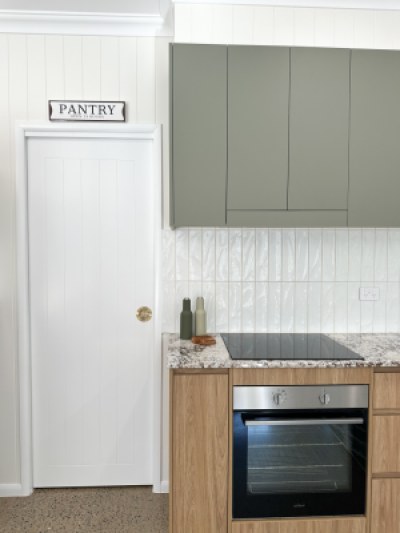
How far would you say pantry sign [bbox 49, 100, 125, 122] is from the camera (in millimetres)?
2643

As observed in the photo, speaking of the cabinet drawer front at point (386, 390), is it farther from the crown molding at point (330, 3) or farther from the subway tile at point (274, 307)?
the crown molding at point (330, 3)

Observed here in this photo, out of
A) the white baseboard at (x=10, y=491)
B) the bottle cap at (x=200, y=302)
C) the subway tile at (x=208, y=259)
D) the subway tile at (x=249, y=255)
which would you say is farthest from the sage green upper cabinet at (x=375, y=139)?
the white baseboard at (x=10, y=491)

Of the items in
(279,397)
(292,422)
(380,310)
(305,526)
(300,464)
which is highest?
(380,310)

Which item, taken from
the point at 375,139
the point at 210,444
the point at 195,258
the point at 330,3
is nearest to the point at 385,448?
the point at 210,444

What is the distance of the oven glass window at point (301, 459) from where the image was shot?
2.10m

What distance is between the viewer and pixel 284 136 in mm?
2340

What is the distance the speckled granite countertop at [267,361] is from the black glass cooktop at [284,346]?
0.13 feet

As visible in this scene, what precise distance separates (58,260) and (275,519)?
5.80ft

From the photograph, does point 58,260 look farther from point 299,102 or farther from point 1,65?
point 299,102

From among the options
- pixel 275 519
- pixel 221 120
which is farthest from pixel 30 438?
pixel 221 120

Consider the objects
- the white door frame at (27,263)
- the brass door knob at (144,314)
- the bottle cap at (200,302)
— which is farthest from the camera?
the brass door knob at (144,314)

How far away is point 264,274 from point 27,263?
137 centimetres

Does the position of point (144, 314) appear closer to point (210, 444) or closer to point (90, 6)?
point (210, 444)

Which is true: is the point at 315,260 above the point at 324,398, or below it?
above
